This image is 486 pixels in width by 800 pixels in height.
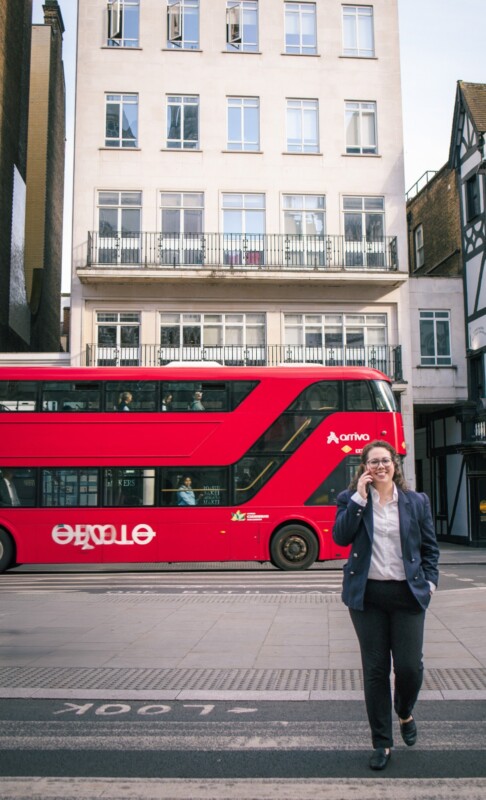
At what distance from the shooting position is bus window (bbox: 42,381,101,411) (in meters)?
17.3

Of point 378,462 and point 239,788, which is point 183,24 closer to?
point 378,462

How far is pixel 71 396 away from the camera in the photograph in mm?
17359

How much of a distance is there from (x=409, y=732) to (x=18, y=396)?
1393cm

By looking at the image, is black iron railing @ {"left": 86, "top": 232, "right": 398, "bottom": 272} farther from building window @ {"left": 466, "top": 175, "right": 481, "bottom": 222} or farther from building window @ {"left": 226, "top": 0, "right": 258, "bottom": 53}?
building window @ {"left": 226, "top": 0, "right": 258, "bottom": 53}

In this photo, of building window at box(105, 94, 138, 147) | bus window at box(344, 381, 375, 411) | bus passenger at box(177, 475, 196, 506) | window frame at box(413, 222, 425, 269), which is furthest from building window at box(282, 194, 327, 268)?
bus passenger at box(177, 475, 196, 506)

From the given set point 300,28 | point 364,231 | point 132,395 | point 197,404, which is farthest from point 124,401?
point 300,28

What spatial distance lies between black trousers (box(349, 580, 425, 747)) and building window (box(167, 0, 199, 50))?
28.0 m

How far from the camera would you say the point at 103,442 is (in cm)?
1730

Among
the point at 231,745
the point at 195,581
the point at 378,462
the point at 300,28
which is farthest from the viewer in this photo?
the point at 300,28

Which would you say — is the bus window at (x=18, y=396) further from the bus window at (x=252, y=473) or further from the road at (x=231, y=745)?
the road at (x=231, y=745)

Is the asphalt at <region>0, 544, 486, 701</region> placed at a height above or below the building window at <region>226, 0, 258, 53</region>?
below

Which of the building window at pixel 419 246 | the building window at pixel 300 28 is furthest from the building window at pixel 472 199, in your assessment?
the building window at pixel 300 28

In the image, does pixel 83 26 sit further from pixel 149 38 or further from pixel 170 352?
pixel 170 352

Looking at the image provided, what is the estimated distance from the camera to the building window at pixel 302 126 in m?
29.1
